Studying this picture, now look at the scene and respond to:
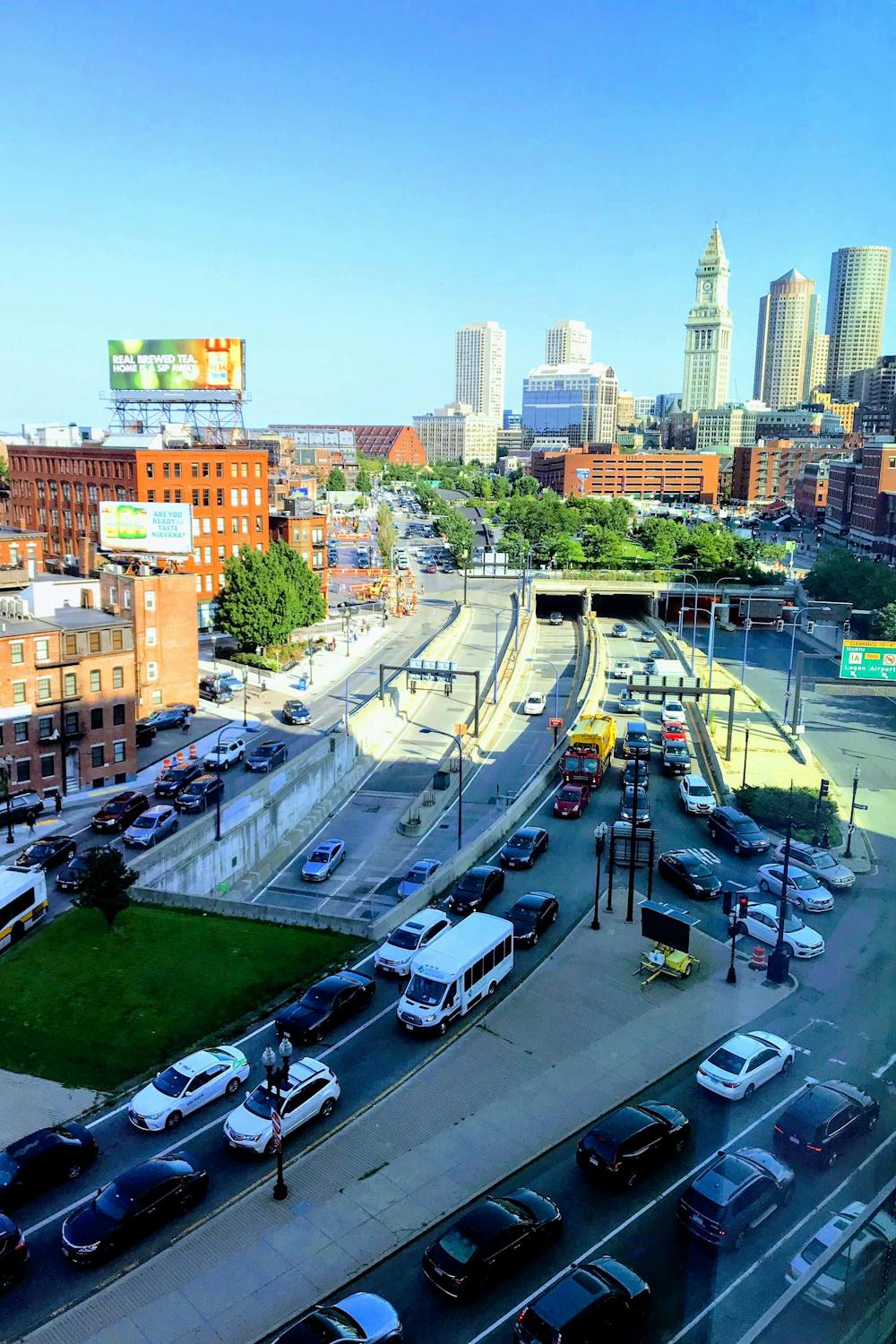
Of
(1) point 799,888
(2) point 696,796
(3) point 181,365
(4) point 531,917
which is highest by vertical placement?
(3) point 181,365

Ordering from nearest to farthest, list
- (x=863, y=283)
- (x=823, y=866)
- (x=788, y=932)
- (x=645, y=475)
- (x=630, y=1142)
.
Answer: (x=630, y=1142), (x=863, y=283), (x=788, y=932), (x=823, y=866), (x=645, y=475)

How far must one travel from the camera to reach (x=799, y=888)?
2470 centimetres

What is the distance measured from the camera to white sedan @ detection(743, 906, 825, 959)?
70.2ft

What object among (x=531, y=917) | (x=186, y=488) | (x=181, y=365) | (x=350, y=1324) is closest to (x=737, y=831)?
(x=531, y=917)

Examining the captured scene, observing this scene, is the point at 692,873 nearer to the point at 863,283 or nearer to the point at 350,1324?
the point at 863,283

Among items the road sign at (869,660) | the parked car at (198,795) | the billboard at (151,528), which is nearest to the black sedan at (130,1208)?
the parked car at (198,795)

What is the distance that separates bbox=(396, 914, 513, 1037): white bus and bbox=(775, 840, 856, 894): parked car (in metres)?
9.79

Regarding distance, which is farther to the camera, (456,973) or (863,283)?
(863,283)

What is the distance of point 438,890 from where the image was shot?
25.2 meters

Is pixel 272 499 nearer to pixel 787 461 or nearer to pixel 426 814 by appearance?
pixel 426 814

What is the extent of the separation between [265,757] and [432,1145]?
26.4m

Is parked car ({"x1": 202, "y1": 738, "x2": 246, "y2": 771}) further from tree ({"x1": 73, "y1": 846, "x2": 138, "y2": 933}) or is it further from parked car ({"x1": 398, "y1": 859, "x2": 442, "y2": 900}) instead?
tree ({"x1": 73, "y1": 846, "x2": 138, "y2": 933})

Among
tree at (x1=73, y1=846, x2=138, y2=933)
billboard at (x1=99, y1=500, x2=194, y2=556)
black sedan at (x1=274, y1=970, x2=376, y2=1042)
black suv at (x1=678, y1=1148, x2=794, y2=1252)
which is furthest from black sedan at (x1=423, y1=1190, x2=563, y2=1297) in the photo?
billboard at (x1=99, y1=500, x2=194, y2=556)

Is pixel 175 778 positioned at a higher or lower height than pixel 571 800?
lower
